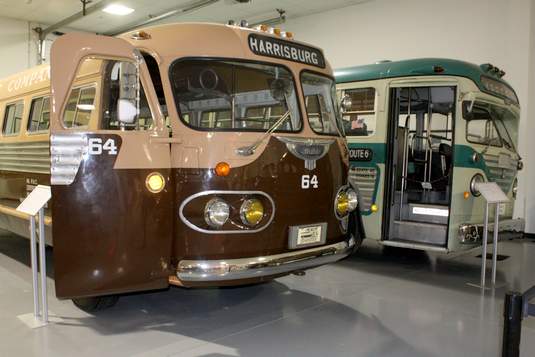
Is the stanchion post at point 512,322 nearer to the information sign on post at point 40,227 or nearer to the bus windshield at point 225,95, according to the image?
the bus windshield at point 225,95

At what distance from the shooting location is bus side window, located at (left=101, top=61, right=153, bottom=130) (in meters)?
3.50

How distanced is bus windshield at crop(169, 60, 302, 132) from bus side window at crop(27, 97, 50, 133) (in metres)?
2.25

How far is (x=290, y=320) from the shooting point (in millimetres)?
4242

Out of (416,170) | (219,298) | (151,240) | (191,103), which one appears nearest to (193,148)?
(191,103)

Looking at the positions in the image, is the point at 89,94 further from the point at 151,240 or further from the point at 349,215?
the point at 349,215

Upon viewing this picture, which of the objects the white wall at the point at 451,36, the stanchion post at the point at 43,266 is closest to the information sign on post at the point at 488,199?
the white wall at the point at 451,36

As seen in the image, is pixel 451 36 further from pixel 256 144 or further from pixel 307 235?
pixel 256 144

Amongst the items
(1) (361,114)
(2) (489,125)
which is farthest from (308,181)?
(2) (489,125)

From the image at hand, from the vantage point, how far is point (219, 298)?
482cm

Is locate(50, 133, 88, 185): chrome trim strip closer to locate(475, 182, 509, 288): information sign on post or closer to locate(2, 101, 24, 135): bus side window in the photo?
locate(2, 101, 24, 135): bus side window

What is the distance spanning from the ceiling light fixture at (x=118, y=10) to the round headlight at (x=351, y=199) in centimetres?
954

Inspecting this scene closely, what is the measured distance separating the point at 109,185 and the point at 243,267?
46.6 inches

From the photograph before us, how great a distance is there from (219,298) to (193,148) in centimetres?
184

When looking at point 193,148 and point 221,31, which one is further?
point 221,31
